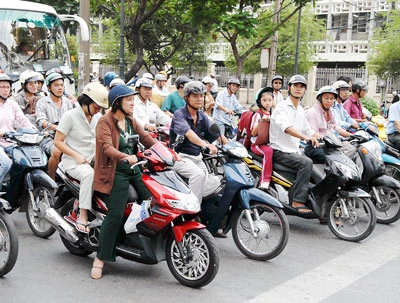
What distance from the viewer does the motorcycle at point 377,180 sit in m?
7.27

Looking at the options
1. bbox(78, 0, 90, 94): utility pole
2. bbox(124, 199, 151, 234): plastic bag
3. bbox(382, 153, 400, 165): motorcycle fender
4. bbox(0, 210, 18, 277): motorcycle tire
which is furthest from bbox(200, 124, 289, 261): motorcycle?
bbox(78, 0, 90, 94): utility pole

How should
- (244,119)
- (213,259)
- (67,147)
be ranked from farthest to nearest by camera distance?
(244,119), (67,147), (213,259)

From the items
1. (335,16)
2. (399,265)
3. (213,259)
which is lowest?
(399,265)

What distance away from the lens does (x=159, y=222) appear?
15.3 ft

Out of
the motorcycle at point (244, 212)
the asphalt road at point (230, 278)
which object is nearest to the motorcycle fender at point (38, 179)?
the asphalt road at point (230, 278)

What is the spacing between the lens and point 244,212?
18.3ft

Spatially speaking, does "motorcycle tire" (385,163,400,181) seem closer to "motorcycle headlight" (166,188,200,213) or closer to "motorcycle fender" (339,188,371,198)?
"motorcycle fender" (339,188,371,198)

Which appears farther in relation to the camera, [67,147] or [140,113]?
[140,113]

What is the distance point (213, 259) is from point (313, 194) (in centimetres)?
248

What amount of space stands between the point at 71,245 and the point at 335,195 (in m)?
3.08

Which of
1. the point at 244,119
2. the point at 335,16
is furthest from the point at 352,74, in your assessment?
the point at 244,119

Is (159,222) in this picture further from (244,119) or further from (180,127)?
(244,119)

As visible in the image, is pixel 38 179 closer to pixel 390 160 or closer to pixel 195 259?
pixel 195 259

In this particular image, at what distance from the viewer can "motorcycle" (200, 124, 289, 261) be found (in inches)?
217
